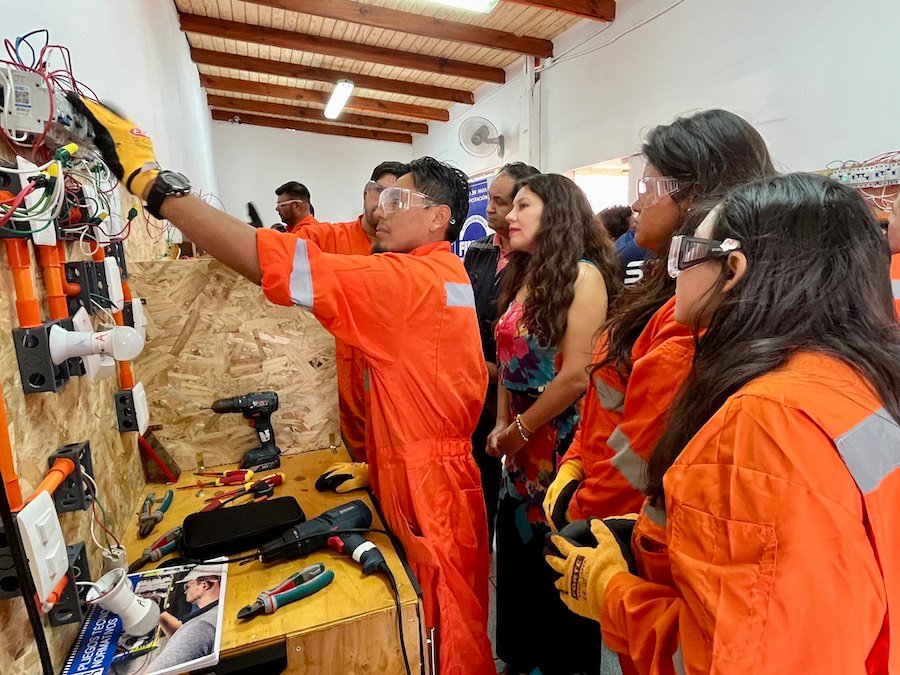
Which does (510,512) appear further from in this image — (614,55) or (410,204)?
(614,55)

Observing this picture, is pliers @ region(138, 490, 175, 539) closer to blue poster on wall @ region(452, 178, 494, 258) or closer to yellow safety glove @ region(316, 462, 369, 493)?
yellow safety glove @ region(316, 462, 369, 493)

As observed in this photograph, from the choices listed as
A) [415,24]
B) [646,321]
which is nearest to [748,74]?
[415,24]

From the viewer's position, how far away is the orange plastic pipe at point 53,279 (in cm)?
91

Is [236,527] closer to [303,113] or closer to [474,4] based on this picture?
[474,4]

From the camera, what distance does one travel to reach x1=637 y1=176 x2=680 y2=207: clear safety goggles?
1.19m

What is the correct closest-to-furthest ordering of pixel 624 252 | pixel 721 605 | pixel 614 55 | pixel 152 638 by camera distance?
pixel 721 605
pixel 152 638
pixel 624 252
pixel 614 55

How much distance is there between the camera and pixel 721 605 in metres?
0.57

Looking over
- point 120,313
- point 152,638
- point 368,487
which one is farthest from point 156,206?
point 368,487

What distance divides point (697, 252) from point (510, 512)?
128 centimetres

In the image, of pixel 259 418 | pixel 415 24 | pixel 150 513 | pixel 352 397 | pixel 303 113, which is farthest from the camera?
pixel 303 113

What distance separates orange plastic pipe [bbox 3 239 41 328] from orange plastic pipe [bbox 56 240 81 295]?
109 millimetres

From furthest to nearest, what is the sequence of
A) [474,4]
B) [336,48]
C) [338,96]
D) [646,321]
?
[338,96] < [336,48] < [474,4] < [646,321]

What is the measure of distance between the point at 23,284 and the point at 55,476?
1.07ft

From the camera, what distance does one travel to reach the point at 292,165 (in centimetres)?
848
